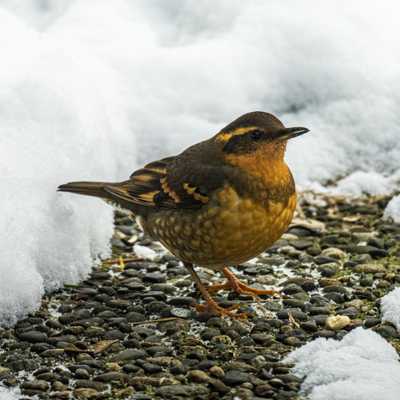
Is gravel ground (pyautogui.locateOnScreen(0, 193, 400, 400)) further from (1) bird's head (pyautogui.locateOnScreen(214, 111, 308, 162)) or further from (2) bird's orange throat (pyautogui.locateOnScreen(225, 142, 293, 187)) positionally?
(1) bird's head (pyautogui.locateOnScreen(214, 111, 308, 162))

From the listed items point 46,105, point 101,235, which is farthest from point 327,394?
point 46,105

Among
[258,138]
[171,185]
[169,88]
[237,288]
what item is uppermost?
[169,88]

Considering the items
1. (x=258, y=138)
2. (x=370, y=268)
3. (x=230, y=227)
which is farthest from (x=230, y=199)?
(x=370, y=268)

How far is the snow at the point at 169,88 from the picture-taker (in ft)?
24.4

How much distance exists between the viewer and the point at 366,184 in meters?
8.84

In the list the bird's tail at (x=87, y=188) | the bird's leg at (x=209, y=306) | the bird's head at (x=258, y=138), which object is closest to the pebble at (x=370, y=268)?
the bird's leg at (x=209, y=306)

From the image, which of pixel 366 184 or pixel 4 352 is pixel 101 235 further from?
pixel 366 184

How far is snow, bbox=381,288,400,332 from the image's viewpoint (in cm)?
599

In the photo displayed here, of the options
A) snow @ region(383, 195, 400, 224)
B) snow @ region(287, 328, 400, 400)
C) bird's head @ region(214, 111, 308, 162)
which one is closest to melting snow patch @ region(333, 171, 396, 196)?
snow @ region(383, 195, 400, 224)

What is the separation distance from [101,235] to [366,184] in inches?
113

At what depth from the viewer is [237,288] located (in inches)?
267

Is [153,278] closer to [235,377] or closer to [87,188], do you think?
[87,188]

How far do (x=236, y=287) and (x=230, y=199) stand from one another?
100 cm

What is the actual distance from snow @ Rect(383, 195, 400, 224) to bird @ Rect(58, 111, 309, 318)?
2005mm
